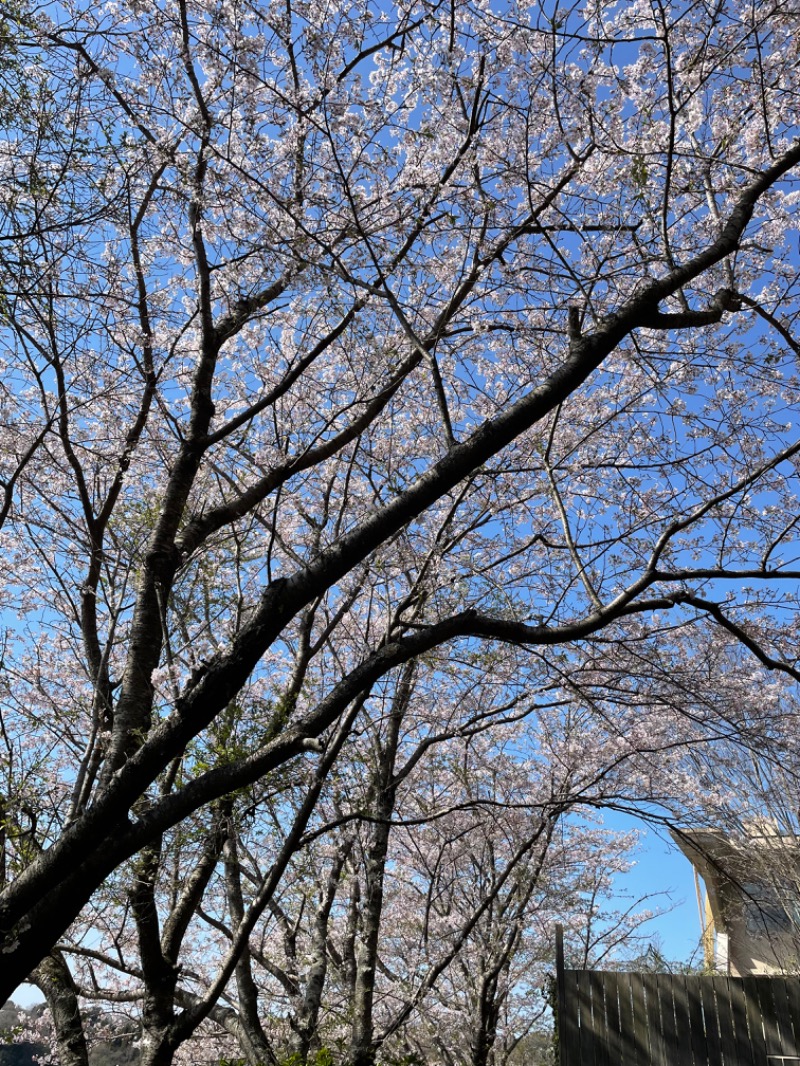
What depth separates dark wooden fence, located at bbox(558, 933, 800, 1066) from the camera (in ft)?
17.1

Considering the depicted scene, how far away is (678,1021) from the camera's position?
17.4ft

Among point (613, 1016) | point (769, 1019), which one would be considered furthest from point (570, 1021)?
point (769, 1019)

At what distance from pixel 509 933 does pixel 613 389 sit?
5217 mm

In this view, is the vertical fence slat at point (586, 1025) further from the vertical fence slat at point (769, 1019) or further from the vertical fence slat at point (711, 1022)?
the vertical fence slat at point (769, 1019)

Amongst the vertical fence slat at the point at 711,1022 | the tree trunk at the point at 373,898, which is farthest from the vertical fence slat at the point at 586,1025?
the tree trunk at the point at 373,898

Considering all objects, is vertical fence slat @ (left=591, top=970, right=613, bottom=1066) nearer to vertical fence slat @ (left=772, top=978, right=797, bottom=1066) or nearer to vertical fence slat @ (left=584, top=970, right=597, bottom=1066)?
vertical fence slat @ (left=584, top=970, right=597, bottom=1066)

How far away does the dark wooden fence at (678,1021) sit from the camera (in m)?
5.21

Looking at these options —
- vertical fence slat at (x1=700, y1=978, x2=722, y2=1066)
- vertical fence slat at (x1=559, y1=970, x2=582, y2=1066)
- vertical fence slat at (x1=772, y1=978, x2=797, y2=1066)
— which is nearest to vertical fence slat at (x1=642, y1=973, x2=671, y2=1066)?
vertical fence slat at (x1=700, y1=978, x2=722, y2=1066)

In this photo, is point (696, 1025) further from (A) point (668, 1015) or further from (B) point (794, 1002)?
(B) point (794, 1002)

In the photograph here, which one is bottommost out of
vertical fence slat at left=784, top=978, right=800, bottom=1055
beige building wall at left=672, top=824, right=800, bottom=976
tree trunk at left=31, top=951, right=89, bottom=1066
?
tree trunk at left=31, top=951, right=89, bottom=1066

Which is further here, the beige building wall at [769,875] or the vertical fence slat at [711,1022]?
the beige building wall at [769,875]

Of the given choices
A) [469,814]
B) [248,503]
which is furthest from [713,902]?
[248,503]

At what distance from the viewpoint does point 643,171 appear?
3098 millimetres

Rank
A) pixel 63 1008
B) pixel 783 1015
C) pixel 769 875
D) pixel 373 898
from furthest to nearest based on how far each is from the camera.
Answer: pixel 769 875 < pixel 373 898 < pixel 783 1015 < pixel 63 1008
